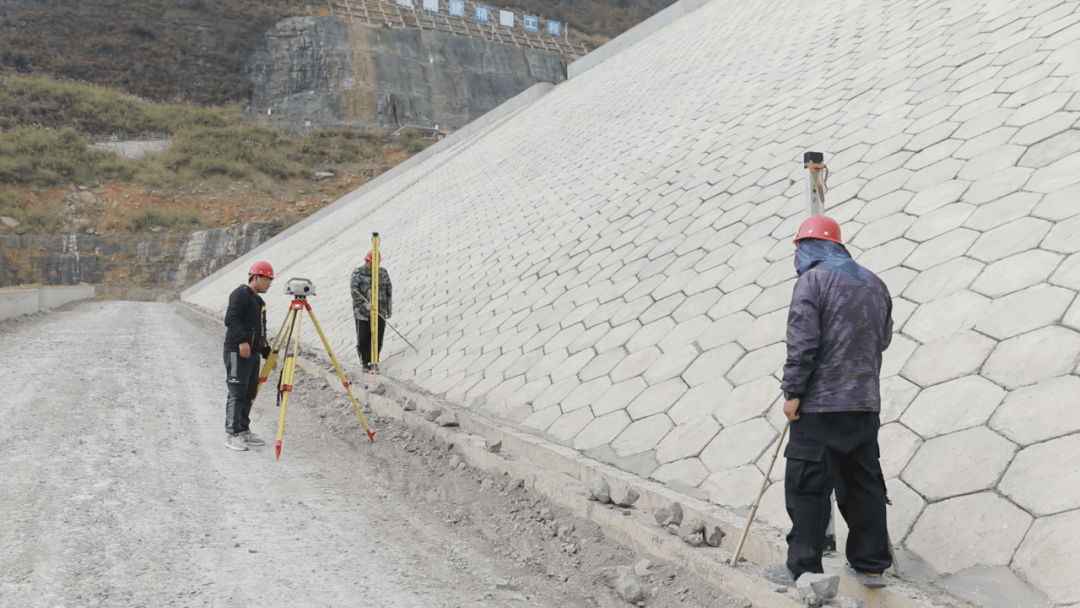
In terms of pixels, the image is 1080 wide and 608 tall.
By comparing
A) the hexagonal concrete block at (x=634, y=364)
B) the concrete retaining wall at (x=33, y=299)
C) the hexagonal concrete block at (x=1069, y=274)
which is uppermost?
the hexagonal concrete block at (x=1069, y=274)

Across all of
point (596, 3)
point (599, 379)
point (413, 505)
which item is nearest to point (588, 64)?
point (599, 379)

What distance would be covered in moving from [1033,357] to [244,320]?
5.47m

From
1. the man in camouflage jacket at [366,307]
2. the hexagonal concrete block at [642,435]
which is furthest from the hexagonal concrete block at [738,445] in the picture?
the man in camouflage jacket at [366,307]

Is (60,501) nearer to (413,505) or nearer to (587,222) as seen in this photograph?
(413,505)

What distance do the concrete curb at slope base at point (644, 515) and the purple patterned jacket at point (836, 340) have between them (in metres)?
0.73

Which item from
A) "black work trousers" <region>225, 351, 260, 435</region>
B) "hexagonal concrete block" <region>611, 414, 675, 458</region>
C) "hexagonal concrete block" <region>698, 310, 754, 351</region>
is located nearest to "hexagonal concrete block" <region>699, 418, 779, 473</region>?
"hexagonal concrete block" <region>611, 414, 675, 458</region>

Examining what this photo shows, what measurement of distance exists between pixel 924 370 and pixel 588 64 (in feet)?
59.7

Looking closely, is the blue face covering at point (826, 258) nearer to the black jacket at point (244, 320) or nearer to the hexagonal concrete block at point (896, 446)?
the hexagonal concrete block at point (896, 446)

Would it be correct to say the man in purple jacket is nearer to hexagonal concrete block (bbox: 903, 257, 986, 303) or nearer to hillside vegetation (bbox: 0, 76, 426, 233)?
hexagonal concrete block (bbox: 903, 257, 986, 303)

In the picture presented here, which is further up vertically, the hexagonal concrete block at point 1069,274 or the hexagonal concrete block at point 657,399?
the hexagonal concrete block at point 1069,274

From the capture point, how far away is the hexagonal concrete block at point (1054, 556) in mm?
2508

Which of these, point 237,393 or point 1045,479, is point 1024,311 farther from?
point 237,393

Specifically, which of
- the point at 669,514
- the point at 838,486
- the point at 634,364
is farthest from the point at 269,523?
the point at 838,486

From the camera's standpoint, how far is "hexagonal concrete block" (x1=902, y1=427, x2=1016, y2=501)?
3055 millimetres
